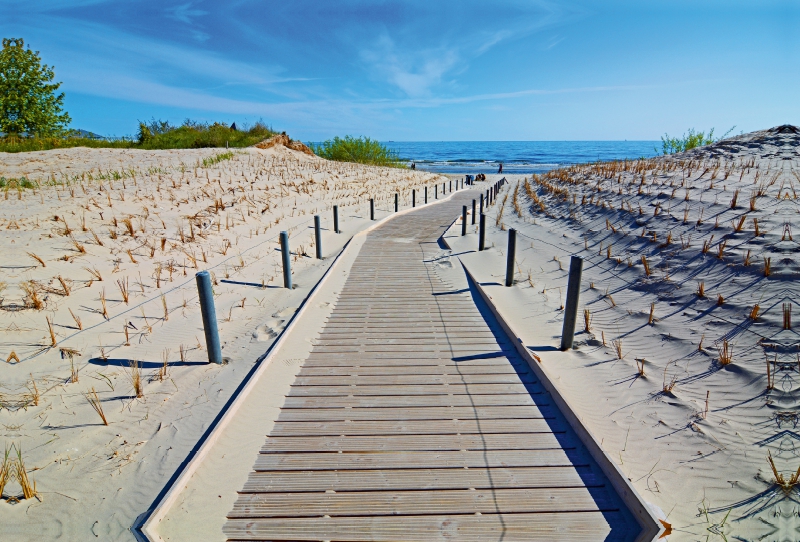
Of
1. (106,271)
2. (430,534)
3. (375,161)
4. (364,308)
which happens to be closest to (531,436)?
(430,534)

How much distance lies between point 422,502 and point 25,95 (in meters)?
38.5

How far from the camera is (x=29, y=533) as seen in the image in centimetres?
282

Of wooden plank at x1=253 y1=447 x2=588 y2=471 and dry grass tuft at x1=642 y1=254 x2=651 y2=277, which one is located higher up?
dry grass tuft at x1=642 y1=254 x2=651 y2=277

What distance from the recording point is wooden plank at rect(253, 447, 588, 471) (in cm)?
330

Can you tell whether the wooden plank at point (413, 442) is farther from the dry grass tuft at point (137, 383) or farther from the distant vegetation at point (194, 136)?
the distant vegetation at point (194, 136)

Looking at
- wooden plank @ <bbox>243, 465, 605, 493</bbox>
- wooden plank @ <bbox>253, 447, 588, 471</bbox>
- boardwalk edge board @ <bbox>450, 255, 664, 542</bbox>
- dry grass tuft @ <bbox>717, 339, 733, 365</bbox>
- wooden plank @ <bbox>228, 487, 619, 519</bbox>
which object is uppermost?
dry grass tuft @ <bbox>717, 339, 733, 365</bbox>

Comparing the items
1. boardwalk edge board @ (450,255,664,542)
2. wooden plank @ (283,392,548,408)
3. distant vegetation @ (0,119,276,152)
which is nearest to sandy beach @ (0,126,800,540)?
boardwalk edge board @ (450,255,664,542)

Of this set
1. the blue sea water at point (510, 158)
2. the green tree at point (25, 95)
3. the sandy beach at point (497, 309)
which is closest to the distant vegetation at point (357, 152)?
the blue sea water at point (510, 158)

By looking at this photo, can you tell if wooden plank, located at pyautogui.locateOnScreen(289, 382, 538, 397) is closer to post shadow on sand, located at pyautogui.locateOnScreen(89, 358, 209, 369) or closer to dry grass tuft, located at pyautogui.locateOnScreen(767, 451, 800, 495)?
post shadow on sand, located at pyautogui.locateOnScreen(89, 358, 209, 369)

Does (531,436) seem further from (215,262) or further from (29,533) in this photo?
(215,262)

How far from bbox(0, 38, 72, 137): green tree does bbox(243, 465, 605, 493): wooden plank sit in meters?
36.5

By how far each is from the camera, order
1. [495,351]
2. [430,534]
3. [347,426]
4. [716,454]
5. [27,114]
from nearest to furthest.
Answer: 1. [430,534]
2. [716,454]
3. [347,426]
4. [495,351]
5. [27,114]

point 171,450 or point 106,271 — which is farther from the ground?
point 106,271

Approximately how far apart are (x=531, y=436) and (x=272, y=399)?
102 inches
